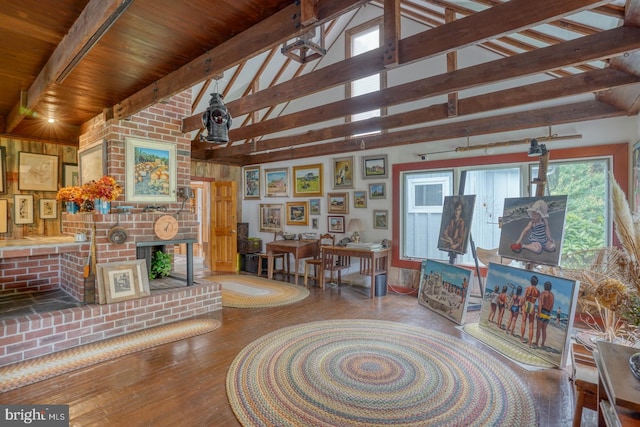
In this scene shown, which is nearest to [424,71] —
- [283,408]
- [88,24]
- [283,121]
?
[283,121]

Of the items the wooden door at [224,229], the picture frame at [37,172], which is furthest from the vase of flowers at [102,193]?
the wooden door at [224,229]

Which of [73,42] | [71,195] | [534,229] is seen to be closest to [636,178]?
[534,229]

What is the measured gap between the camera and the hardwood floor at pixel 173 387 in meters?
2.18

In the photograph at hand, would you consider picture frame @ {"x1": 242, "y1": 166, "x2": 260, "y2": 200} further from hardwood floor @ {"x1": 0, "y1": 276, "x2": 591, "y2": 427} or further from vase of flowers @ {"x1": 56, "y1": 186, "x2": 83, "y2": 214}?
hardwood floor @ {"x1": 0, "y1": 276, "x2": 591, "y2": 427}

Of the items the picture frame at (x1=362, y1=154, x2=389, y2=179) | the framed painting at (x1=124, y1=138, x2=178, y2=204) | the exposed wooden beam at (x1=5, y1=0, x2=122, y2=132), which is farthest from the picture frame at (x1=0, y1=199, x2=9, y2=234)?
the picture frame at (x1=362, y1=154, x2=389, y2=179)

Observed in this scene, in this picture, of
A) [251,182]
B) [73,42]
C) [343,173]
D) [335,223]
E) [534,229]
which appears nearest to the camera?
[73,42]

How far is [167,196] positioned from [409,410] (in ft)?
12.3

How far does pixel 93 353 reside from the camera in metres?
3.09

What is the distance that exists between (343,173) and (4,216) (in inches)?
206

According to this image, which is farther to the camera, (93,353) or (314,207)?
(314,207)

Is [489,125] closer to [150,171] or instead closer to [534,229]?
[534,229]

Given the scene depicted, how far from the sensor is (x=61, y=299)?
3688 millimetres

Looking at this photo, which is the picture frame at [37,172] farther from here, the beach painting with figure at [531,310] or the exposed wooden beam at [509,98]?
the beach painting with figure at [531,310]

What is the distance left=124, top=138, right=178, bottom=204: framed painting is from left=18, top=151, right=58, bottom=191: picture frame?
1920mm
